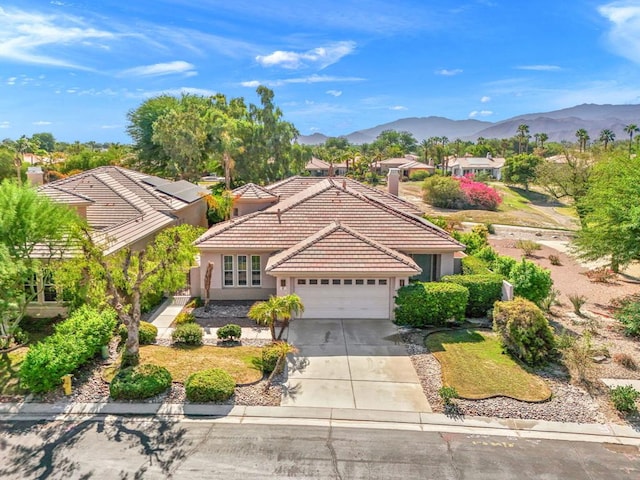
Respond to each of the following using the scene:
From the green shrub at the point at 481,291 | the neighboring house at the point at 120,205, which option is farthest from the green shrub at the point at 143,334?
the green shrub at the point at 481,291

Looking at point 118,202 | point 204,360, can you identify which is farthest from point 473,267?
Result: point 118,202

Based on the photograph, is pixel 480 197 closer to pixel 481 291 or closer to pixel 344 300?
pixel 481 291

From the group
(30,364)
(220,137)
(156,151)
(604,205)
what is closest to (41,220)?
(30,364)

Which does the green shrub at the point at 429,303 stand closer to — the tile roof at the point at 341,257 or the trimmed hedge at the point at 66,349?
the tile roof at the point at 341,257

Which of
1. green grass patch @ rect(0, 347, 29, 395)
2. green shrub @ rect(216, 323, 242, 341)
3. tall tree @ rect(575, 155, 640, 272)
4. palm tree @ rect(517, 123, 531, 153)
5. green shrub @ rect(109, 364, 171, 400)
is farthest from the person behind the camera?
palm tree @ rect(517, 123, 531, 153)

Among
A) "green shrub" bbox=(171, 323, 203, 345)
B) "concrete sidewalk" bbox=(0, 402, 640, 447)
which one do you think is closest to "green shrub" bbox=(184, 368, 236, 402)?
"concrete sidewalk" bbox=(0, 402, 640, 447)

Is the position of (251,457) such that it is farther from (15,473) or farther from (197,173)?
(197,173)

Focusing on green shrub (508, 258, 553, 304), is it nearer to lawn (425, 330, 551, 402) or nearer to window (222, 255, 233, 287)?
lawn (425, 330, 551, 402)
